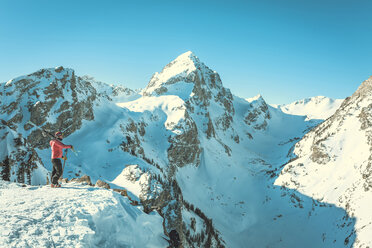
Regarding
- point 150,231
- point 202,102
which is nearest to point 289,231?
point 150,231

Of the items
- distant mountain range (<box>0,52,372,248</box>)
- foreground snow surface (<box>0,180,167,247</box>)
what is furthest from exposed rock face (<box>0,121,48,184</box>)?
foreground snow surface (<box>0,180,167,247</box>)

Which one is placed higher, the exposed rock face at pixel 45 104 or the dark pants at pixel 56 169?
the exposed rock face at pixel 45 104

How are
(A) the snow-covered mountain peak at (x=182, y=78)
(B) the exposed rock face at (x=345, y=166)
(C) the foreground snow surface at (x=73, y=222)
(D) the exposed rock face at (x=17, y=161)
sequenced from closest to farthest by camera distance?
1. (C) the foreground snow surface at (x=73, y=222)
2. (D) the exposed rock face at (x=17, y=161)
3. (B) the exposed rock face at (x=345, y=166)
4. (A) the snow-covered mountain peak at (x=182, y=78)

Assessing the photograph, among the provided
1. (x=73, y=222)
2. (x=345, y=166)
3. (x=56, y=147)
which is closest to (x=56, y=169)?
(x=56, y=147)

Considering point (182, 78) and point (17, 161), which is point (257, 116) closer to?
point (182, 78)

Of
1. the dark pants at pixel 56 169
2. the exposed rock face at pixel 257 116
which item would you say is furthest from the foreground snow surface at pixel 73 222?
the exposed rock face at pixel 257 116

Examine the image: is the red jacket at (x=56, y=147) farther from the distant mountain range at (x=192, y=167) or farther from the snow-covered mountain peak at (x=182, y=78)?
the snow-covered mountain peak at (x=182, y=78)
